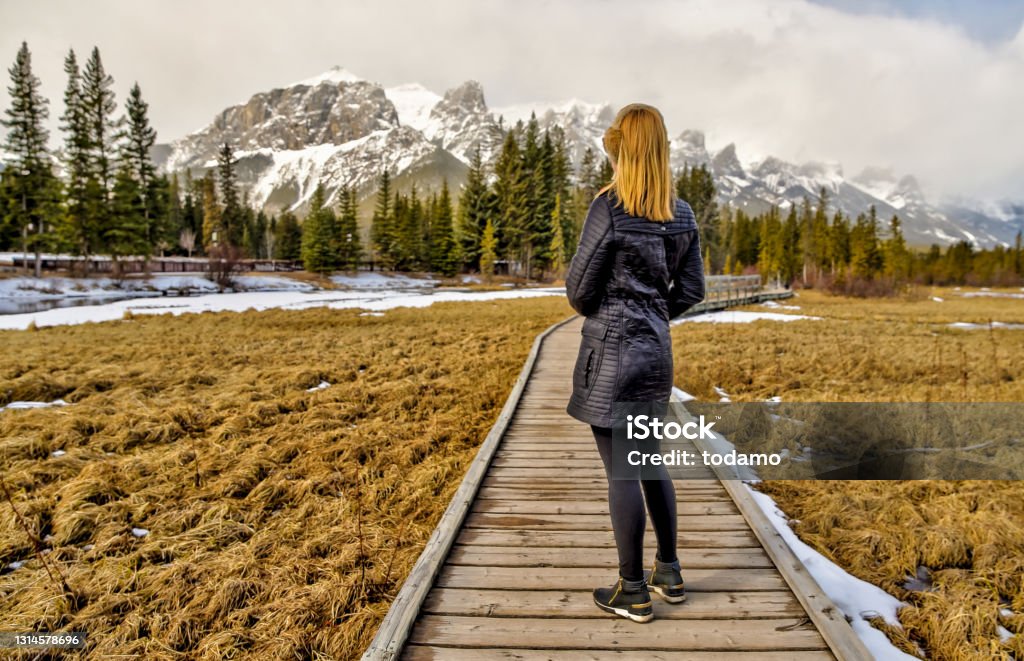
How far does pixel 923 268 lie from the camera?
9188 cm

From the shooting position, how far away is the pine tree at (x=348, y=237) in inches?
2368

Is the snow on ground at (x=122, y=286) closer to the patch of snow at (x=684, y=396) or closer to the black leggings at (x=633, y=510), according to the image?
the patch of snow at (x=684, y=396)

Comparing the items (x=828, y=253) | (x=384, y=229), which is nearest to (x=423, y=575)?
(x=384, y=229)

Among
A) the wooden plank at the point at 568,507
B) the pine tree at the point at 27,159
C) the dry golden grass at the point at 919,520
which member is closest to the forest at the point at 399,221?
the pine tree at the point at 27,159

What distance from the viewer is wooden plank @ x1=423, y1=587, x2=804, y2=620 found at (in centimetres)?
272

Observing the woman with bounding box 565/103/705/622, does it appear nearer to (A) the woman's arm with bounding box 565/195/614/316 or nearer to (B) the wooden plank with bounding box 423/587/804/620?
(A) the woman's arm with bounding box 565/195/614/316

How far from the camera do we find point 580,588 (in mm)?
2949

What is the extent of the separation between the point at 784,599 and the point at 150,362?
12994mm

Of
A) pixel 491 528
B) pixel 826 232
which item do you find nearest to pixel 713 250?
pixel 826 232

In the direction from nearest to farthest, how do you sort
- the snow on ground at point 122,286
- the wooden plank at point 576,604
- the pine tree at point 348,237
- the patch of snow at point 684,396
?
the wooden plank at point 576,604 → the patch of snow at point 684,396 → the snow on ground at point 122,286 → the pine tree at point 348,237

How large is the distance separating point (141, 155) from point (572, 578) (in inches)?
2297

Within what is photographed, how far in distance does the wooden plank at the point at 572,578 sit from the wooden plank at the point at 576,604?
5cm

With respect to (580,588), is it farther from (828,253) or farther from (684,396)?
(828,253)

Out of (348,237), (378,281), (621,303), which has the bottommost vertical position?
(621,303)
